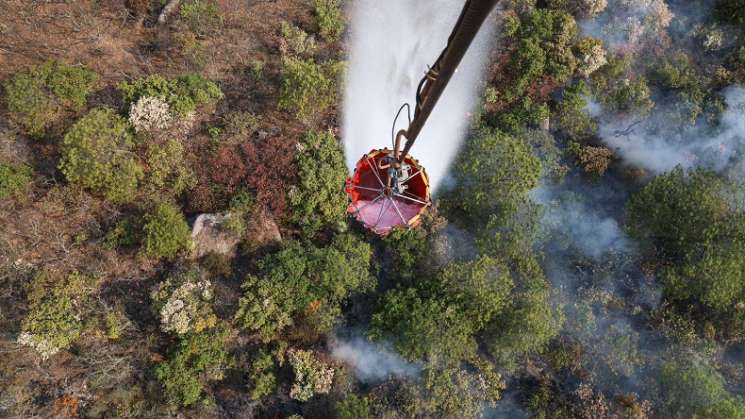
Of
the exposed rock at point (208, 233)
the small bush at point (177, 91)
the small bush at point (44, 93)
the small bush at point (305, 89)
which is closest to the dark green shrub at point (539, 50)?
the small bush at point (305, 89)

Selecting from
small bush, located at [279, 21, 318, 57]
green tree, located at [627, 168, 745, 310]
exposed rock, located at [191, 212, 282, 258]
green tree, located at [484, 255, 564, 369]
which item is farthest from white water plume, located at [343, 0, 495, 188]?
green tree, located at [627, 168, 745, 310]

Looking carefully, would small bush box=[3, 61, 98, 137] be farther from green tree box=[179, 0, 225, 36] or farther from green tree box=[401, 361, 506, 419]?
green tree box=[401, 361, 506, 419]

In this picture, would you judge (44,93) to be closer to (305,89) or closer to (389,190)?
(305,89)

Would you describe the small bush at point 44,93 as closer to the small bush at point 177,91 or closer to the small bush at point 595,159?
the small bush at point 177,91

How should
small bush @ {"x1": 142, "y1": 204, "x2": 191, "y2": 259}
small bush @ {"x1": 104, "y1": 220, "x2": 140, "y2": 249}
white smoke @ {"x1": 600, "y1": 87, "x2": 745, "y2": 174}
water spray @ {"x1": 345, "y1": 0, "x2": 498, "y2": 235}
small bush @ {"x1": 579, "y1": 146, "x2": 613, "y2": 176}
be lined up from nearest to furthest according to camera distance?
water spray @ {"x1": 345, "y1": 0, "x2": 498, "y2": 235} → small bush @ {"x1": 142, "y1": 204, "x2": 191, "y2": 259} → small bush @ {"x1": 104, "y1": 220, "x2": 140, "y2": 249} → small bush @ {"x1": 579, "y1": 146, "x2": 613, "y2": 176} → white smoke @ {"x1": 600, "y1": 87, "x2": 745, "y2": 174}

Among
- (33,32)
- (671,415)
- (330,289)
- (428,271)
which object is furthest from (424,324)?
(33,32)

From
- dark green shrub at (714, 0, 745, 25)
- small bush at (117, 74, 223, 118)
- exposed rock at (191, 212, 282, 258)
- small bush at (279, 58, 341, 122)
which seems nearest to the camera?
exposed rock at (191, 212, 282, 258)
